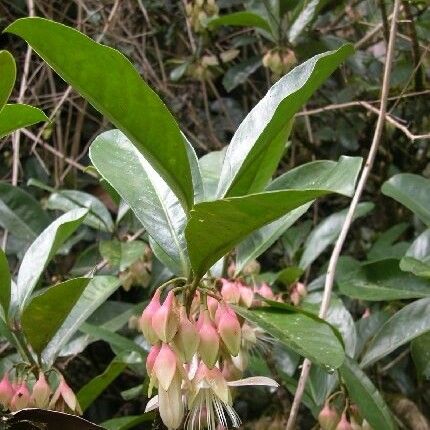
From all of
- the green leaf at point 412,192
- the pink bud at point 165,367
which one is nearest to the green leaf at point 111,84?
the pink bud at point 165,367

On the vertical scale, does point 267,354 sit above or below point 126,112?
below

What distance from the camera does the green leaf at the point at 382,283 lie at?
4.63 ft

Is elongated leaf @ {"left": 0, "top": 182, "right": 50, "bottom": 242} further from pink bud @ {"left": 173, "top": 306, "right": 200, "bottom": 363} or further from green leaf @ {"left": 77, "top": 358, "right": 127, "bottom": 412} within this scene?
pink bud @ {"left": 173, "top": 306, "right": 200, "bottom": 363}

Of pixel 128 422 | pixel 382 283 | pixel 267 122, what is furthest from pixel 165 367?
pixel 382 283

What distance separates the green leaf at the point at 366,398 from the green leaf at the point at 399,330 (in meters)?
0.12

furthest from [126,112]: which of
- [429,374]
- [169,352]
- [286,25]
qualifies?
[286,25]

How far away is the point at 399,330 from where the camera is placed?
130 centimetres

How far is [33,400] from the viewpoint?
3.14ft

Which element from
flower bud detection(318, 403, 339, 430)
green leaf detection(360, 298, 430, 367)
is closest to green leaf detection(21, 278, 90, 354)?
flower bud detection(318, 403, 339, 430)

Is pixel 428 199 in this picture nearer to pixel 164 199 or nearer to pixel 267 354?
pixel 267 354

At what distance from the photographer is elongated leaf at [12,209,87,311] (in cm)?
108

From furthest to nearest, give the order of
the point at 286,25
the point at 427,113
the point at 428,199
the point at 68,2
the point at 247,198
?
the point at 68,2, the point at 427,113, the point at 286,25, the point at 428,199, the point at 247,198

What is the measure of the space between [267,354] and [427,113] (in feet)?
4.65

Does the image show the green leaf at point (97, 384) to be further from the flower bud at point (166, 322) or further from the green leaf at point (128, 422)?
the flower bud at point (166, 322)
